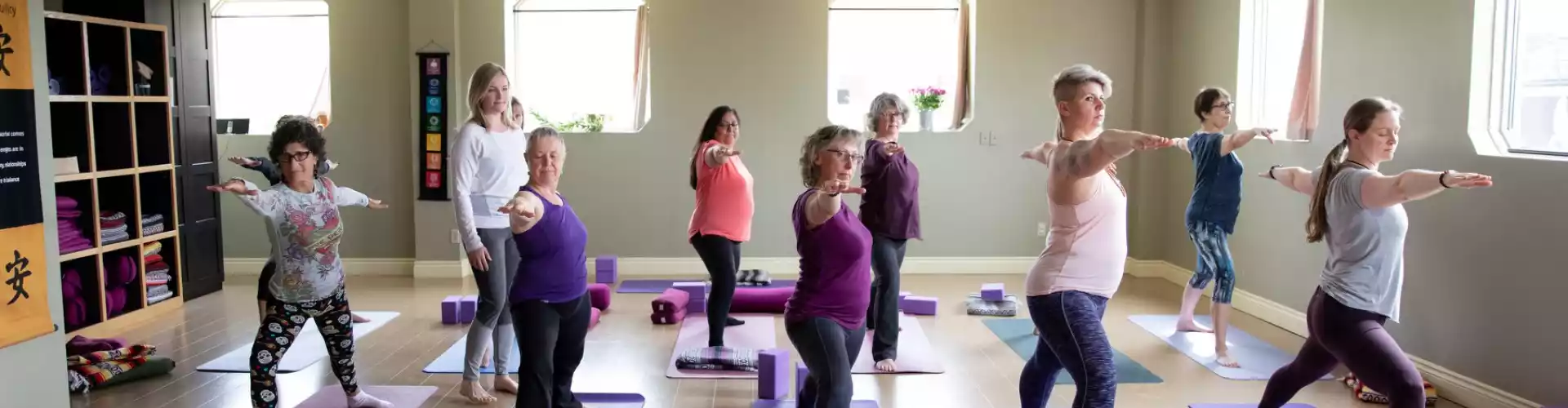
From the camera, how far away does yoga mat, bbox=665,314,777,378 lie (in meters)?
4.51

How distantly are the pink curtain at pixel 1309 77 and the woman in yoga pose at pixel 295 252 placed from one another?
4.52m

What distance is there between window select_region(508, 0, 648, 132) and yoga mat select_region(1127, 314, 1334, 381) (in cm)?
386

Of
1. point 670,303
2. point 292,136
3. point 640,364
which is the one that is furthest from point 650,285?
point 292,136

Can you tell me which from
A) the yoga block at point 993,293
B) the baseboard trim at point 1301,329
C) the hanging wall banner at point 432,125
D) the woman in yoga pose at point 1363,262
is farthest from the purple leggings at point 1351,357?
the hanging wall banner at point 432,125

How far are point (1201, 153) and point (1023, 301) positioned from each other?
185cm

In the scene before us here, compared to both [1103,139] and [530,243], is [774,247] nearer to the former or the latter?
[530,243]

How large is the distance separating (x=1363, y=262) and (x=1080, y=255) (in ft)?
3.20

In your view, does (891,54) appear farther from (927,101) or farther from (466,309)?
(466,309)

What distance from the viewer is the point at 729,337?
5.27m

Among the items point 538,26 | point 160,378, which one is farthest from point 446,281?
point 160,378

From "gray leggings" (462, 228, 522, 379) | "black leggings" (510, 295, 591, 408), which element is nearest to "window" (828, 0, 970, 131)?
"gray leggings" (462, 228, 522, 379)

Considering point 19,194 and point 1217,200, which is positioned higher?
point 19,194

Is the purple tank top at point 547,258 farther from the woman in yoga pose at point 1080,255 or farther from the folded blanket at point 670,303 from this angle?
the folded blanket at point 670,303

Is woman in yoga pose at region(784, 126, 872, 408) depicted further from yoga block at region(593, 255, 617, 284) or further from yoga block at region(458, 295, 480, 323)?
yoga block at region(593, 255, 617, 284)
